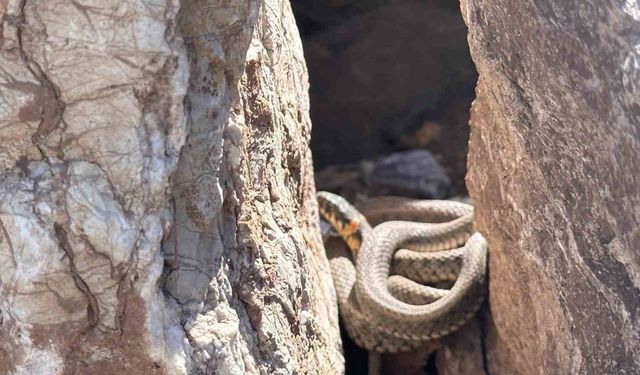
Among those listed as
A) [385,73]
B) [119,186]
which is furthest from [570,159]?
[385,73]

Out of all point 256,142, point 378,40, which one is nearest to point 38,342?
point 256,142

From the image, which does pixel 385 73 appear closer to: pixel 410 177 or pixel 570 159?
pixel 410 177

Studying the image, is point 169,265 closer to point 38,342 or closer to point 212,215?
point 212,215

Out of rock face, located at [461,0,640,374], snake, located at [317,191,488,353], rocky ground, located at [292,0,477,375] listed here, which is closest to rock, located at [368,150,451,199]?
snake, located at [317,191,488,353]

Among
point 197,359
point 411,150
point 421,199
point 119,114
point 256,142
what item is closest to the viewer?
point 119,114

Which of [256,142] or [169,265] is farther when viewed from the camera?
[256,142]

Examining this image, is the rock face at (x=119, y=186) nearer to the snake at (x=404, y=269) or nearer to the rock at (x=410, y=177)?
the snake at (x=404, y=269)
